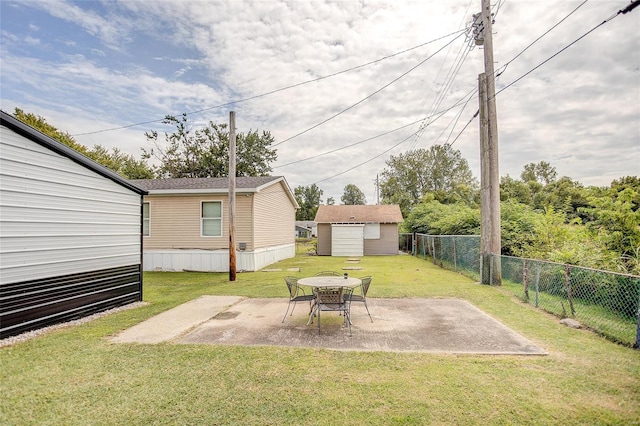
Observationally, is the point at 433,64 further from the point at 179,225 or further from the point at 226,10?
the point at 179,225

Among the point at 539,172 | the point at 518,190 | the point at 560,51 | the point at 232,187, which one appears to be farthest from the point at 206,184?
the point at 539,172

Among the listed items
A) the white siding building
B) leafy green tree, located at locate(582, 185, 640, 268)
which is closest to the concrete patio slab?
the white siding building

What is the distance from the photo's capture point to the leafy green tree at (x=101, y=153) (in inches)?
1005

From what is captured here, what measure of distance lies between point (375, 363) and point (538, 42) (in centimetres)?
762

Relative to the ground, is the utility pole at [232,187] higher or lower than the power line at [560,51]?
lower

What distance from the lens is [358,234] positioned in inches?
888

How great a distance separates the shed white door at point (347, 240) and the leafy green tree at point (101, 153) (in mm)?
15589

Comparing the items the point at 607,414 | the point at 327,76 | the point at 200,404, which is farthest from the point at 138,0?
the point at 607,414

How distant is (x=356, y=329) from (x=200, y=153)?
31.2m

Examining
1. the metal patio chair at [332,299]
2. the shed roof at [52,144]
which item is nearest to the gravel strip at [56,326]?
the shed roof at [52,144]

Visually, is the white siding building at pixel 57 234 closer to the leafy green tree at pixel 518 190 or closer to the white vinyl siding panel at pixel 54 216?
the white vinyl siding panel at pixel 54 216

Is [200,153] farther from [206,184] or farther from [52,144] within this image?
[52,144]

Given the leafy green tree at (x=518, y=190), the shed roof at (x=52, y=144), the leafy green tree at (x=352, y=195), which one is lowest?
the shed roof at (x=52, y=144)

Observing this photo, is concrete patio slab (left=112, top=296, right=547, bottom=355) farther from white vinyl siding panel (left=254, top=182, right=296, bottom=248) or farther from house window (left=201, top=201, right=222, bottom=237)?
white vinyl siding panel (left=254, top=182, right=296, bottom=248)
